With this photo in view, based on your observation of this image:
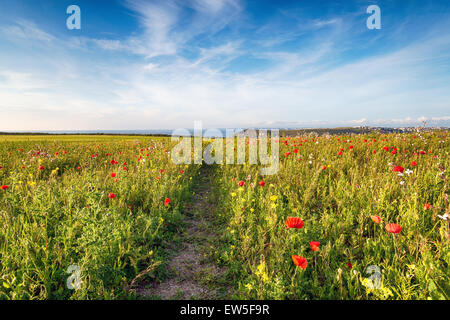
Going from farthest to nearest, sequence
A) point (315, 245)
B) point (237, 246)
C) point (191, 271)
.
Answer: point (237, 246) < point (191, 271) < point (315, 245)

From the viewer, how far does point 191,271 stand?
2.77m

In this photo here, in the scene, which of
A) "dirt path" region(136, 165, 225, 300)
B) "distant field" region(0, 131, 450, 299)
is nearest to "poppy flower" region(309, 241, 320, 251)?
"distant field" region(0, 131, 450, 299)

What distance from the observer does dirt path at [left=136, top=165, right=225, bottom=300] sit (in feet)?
7.87

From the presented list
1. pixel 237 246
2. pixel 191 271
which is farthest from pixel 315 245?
pixel 191 271

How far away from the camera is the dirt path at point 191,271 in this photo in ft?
7.87

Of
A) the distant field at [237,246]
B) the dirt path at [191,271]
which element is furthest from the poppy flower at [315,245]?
the dirt path at [191,271]

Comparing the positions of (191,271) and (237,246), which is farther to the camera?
(237,246)

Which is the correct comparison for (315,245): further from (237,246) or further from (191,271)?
(191,271)

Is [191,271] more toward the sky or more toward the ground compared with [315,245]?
more toward the ground

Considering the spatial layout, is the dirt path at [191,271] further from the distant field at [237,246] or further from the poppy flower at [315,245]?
the poppy flower at [315,245]

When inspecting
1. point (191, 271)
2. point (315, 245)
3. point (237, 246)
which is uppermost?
point (315, 245)

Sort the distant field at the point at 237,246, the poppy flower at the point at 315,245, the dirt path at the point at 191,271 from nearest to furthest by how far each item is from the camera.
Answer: the poppy flower at the point at 315,245 → the distant field at the point at 237,246 → the dirt path at the point at 191,271
